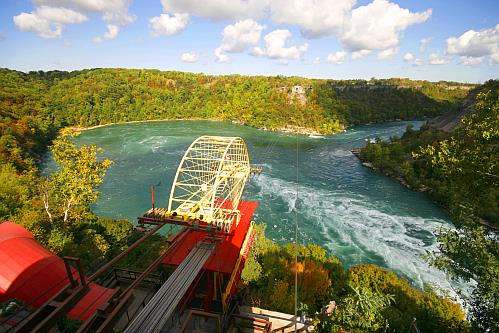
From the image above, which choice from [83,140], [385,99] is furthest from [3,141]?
[385,99]

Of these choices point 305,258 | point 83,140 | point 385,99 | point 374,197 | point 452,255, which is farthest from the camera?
point 385,99

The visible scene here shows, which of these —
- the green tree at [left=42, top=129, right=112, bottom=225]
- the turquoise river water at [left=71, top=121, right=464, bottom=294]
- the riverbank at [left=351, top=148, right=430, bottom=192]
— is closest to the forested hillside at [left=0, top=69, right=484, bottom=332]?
the green tree at [left=42, top=129, right=112, bottom=225]

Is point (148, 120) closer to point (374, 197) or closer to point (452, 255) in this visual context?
point (374, 197)

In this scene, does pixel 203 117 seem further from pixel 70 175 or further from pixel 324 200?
pixel 70 175

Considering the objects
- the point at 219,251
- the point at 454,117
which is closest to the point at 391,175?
the point at 454,117

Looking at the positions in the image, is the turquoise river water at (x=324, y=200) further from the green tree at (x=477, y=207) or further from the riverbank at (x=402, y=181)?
the green tree at (x=477, y=207)

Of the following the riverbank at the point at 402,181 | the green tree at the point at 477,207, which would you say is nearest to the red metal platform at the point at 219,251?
the green tree at the point at 477,207

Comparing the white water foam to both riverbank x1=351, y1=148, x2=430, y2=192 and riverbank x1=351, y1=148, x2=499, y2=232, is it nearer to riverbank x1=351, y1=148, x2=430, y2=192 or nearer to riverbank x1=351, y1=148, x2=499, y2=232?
riverbank x1=351, y1=148, x2=499, y2=232
